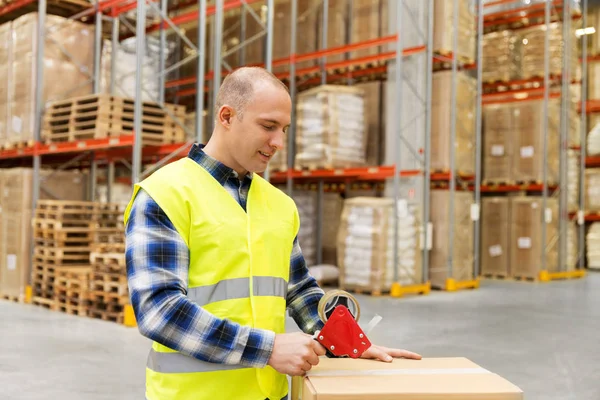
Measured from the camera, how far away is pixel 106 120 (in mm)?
8922

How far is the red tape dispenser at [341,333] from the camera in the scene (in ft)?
5.69

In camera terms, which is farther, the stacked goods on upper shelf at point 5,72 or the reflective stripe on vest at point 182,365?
the stacked goods on upper shelf at point 5,72

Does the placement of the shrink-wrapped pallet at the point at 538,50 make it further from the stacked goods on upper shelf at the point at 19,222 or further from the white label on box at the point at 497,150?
the stacked goods on upper shelf at the point at 19,222

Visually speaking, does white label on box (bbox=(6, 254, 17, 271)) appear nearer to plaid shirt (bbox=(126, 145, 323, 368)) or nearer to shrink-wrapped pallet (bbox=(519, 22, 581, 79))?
plaid shirt (bbox=(126, 145, 323, 368))

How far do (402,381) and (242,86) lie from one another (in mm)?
864

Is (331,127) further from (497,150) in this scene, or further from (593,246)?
(593,246)

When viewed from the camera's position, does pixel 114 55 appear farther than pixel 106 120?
Yes

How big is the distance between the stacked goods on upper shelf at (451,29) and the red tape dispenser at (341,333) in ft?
34.4

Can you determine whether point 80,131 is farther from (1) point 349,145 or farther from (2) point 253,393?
(2) point 253,393

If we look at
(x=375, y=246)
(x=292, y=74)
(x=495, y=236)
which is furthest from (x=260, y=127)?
(x=495, y=236)

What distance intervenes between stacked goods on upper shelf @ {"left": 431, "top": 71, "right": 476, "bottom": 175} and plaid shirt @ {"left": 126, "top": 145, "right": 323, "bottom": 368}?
416 inches

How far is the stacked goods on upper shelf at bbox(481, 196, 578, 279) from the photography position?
13.6 m

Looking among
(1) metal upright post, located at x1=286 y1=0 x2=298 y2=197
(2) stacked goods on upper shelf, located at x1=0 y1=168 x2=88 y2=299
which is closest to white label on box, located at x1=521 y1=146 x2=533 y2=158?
(1) metal upright post, located at x1=286 y1=0 x2=298 y2=197

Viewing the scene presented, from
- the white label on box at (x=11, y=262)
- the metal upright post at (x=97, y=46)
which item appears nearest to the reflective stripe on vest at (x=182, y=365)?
the white label on box at (x=11, y=262)
